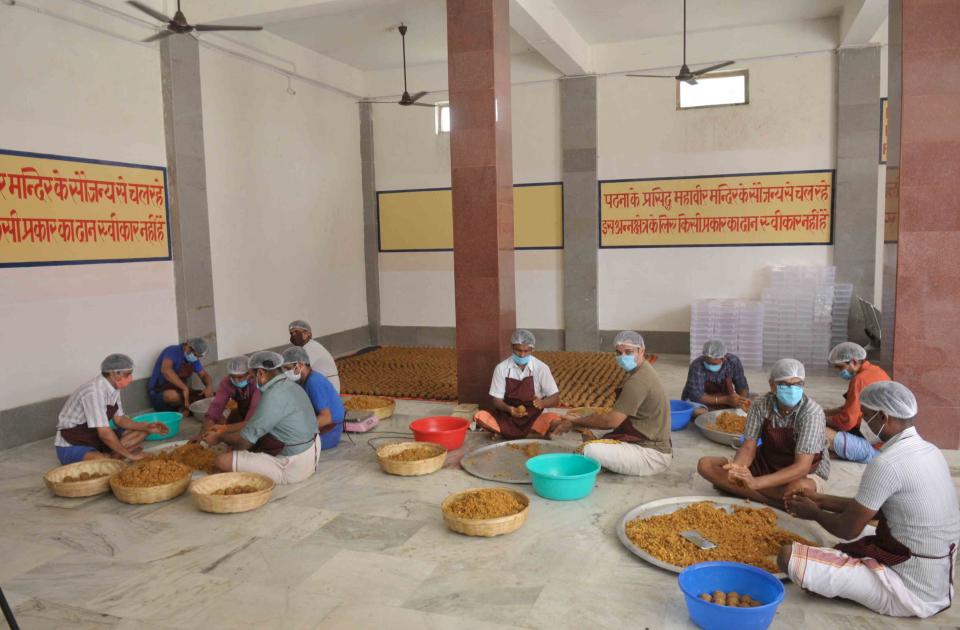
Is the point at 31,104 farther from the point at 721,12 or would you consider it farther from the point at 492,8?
the point at 721,12

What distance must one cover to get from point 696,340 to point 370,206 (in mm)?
5804

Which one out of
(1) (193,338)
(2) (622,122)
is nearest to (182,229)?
(1) (193,338)

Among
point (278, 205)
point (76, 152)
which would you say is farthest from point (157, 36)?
point (278, 205)

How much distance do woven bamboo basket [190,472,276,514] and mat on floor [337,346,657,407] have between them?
10.0 feet

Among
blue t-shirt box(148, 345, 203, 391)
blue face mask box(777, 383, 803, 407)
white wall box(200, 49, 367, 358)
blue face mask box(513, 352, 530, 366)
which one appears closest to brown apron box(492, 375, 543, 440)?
blue face mask box(513, 352, 530, 366)

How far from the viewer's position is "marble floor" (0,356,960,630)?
10.7 ft

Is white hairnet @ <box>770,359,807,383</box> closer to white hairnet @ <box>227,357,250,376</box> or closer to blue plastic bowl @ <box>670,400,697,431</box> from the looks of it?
blue plastic bowl @ <box>670,400,697,431</box>

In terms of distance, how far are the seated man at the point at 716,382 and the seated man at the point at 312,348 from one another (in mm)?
3461

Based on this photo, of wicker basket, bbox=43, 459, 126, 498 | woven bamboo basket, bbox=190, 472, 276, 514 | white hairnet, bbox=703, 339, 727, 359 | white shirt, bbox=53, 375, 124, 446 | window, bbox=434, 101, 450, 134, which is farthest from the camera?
window, bbox=434, 101, 450, 134

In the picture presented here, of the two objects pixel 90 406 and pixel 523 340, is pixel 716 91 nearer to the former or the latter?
pixel 523 340

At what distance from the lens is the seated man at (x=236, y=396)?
5.65 meters

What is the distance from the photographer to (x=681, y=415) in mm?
6180

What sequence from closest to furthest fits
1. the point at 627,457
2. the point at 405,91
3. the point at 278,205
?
the point at 627,457
the point at 278,205
the point at 405,91

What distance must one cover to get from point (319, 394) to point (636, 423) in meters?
2.54
